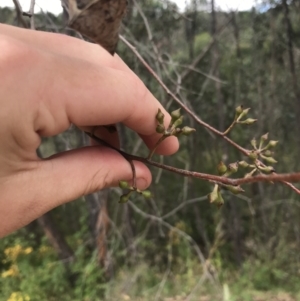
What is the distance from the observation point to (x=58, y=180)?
0.62 metres

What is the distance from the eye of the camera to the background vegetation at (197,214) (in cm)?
315

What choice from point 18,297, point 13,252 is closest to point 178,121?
point 18,297

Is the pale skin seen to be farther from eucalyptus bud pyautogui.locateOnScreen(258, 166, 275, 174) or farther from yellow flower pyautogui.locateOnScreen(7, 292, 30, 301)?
yellow flower pyautogui.locateOnScreen(7, 292, 30, 301)

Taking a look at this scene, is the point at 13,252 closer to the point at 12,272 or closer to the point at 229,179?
the point at 12,272

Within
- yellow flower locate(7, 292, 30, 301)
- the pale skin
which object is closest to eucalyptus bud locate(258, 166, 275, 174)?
the pale skin

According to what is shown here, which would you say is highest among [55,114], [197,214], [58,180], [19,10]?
[19,10]

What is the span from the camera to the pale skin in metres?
0.52

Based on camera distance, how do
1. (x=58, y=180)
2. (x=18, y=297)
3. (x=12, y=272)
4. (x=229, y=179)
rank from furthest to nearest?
(x=12, y=272), (x=18, y=297), (x=58, y=180), (x=229, y=179)

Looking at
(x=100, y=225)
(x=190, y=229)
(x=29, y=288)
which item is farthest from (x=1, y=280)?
(x=190, y=229)

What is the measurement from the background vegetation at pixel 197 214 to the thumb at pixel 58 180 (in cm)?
228

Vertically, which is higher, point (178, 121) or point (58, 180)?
point (178, 121)

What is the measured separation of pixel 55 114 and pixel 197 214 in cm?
358

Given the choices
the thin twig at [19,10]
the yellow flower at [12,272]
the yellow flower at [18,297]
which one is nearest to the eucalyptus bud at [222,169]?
the thin twig at [19,10]

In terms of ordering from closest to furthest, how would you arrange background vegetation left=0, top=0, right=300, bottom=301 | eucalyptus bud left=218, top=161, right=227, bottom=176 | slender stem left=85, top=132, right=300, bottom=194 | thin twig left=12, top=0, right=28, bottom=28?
slender stem left=85, top=132, right=300, bottom=194 → eucalyptus bud left=218, top=161, right=227, bottom=176 → thin twig left=12, top=0, right=28, bottom=28 → background vegetation left=0, top=0, right=300, bottom=301
